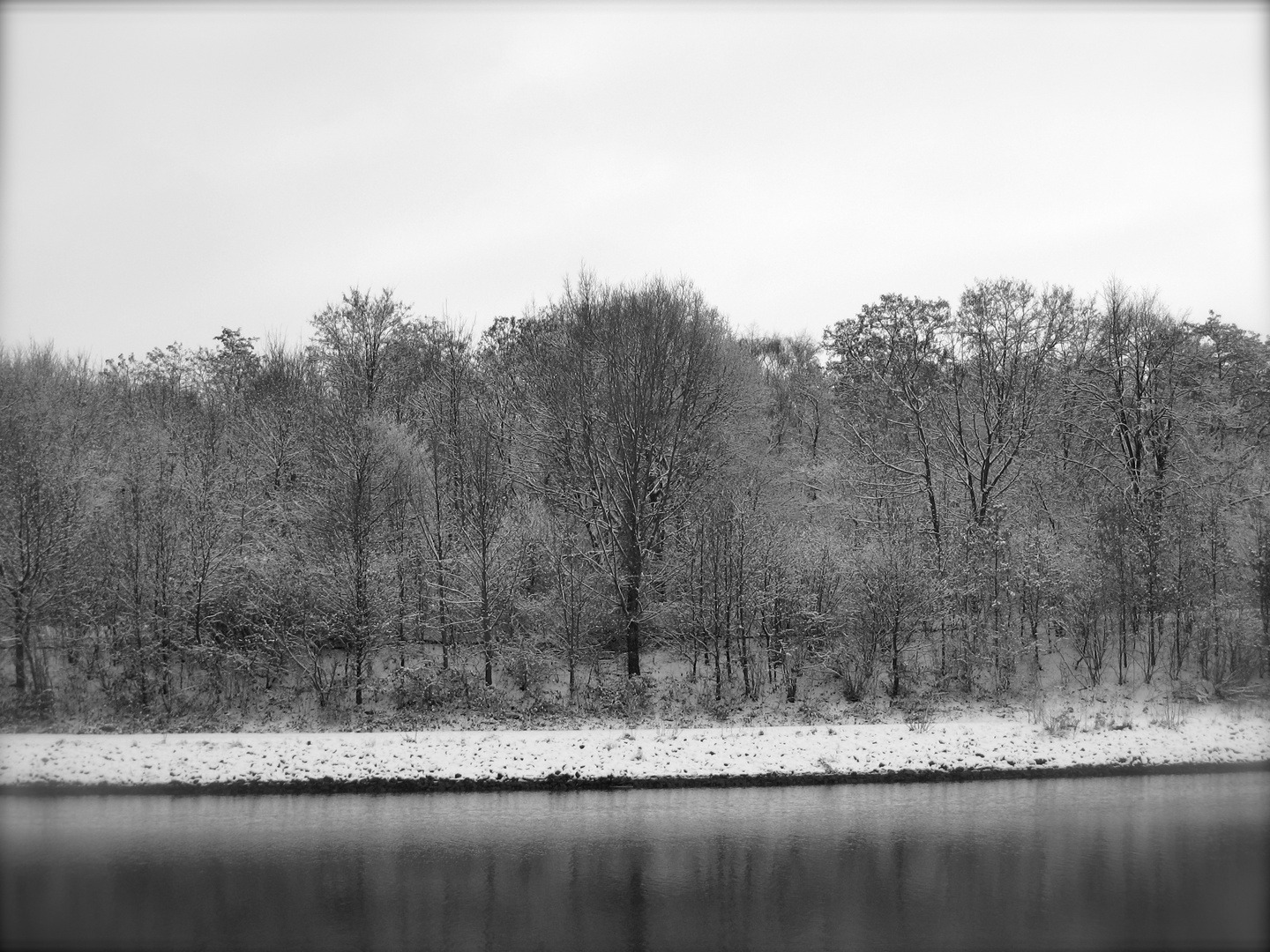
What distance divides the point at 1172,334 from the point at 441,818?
32.2 meters

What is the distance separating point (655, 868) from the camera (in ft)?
52.1

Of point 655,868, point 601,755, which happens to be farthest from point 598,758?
point 655,868

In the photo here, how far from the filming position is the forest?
90.2ft

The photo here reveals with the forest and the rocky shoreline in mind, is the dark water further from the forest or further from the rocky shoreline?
the forest

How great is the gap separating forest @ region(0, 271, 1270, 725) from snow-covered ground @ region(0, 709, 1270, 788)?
3.28 meters

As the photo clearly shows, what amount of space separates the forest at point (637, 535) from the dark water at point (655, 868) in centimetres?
742

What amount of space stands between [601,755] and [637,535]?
960 centimetres

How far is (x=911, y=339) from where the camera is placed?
3681 centimetres

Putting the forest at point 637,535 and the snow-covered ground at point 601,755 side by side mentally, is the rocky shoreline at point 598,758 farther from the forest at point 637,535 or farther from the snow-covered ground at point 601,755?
the forest at point 637,535

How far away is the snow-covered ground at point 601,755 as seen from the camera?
21547mm

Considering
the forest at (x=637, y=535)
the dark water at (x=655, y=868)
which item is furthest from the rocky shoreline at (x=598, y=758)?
the forest at (x=637, y=535)

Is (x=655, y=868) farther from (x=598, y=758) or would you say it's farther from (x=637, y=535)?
(x=637, y=535)

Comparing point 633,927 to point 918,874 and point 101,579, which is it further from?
point 101,579

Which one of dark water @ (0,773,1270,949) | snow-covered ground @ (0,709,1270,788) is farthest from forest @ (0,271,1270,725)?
dark water @ (0,773,1270,949)
